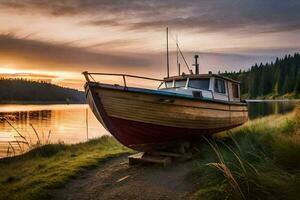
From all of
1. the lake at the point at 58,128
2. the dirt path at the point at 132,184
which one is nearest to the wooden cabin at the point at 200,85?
the lake at the point at 58,128

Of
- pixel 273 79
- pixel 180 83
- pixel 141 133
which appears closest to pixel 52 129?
pixel 180 83

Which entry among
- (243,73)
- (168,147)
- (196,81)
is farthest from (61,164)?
(243,73)

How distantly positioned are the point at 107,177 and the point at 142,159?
1538mm

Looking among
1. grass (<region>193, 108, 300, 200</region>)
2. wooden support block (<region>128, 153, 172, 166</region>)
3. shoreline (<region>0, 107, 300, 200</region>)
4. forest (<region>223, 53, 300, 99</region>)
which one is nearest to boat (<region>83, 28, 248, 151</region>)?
wooden support block (<region>128, 153, 172, 166</region>)

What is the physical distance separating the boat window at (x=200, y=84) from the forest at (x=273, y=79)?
124 metres

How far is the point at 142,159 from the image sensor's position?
1040 centimetres

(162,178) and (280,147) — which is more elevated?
(280,147)

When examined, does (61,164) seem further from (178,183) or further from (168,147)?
(178,183)

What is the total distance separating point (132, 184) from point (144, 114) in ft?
8.38

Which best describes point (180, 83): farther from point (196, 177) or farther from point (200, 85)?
point (196, 177)

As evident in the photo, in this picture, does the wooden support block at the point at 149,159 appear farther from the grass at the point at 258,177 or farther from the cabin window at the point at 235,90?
the cabin window at the point at 235,90

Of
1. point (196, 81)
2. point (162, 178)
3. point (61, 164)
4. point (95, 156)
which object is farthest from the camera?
point (196, 81)

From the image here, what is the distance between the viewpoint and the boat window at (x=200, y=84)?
44.2 ft

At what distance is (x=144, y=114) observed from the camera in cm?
1016
